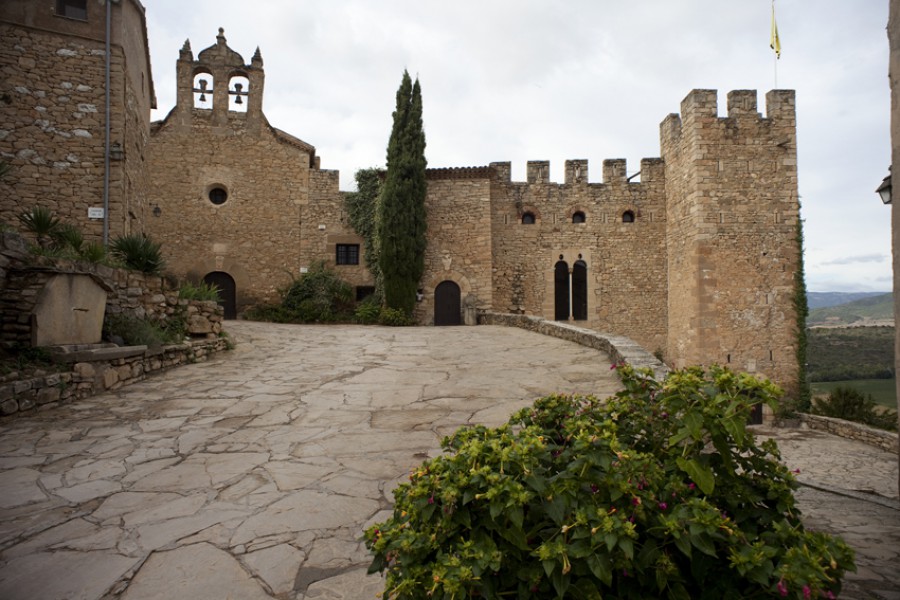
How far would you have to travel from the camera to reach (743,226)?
46.6ft

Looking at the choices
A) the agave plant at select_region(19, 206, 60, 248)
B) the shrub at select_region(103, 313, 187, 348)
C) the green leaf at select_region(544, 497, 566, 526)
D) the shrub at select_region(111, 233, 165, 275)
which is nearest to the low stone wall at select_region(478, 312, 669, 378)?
the green leaf at select_region(544, 497, 566, 526)

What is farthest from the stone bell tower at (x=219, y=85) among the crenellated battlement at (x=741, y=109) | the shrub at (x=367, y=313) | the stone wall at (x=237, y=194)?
the crenellated battlement at (x=741, y=109)

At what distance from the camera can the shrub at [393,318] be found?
50.1 ft

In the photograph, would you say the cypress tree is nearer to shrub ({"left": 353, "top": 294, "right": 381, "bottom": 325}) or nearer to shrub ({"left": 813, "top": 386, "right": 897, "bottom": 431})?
shrub ({"left": 353, "top": 294, "right": 381, "bottom": 325})

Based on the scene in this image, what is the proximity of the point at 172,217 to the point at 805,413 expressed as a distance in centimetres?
2087

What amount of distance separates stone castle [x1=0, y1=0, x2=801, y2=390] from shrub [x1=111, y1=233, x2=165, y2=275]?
4173mm

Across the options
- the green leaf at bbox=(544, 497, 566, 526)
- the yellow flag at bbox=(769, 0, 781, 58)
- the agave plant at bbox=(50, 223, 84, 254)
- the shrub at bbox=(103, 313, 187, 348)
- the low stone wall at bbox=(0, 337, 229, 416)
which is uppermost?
the yellow flag at bbox=(769, 0, 781, 58)

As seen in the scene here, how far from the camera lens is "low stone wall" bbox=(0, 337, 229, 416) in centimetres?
452

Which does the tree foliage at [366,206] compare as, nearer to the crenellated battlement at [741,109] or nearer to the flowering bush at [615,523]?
the crenellated battlement at [741,109]

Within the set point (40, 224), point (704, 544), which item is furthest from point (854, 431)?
point (40, 224)

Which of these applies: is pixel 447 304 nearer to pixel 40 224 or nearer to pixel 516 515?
pixel 40 224

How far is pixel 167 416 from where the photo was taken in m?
4.64

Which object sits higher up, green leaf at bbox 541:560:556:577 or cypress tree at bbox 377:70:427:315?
cypress tree at bbox 377:70:427:315

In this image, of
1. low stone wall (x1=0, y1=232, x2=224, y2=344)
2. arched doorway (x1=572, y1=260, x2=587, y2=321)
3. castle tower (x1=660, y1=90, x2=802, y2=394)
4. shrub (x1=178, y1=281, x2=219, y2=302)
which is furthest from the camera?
arched doorway (x1=572, y1=260, x2=587, y2=321)
